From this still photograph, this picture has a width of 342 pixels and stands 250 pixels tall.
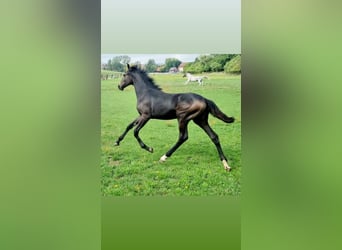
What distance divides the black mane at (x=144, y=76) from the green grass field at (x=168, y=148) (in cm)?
4

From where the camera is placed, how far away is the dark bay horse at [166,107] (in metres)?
2.74

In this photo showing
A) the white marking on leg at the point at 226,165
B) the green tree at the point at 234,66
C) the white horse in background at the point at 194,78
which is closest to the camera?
the green tree at the point at 234,66

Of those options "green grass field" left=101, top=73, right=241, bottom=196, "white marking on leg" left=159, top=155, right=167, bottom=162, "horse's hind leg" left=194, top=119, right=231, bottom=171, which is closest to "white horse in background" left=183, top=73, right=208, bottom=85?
"green grass field" left=101, top=73, right=241, bottom=196

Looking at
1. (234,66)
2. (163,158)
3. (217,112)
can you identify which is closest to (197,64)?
(234,66)

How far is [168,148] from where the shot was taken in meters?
2.75

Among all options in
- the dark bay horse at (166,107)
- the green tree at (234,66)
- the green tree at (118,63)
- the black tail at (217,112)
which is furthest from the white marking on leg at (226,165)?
the green tree at (118,63)

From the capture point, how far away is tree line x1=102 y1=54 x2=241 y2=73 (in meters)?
2.56

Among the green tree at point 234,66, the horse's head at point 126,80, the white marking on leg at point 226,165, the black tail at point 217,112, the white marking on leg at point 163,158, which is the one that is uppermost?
the green tree at point 234,66

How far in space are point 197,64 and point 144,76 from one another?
0.41m

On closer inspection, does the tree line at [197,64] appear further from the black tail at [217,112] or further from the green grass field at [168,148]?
the black tail at [217,112]

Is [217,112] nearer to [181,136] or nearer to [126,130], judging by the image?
[181,136]

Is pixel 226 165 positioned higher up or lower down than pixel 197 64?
lower down
